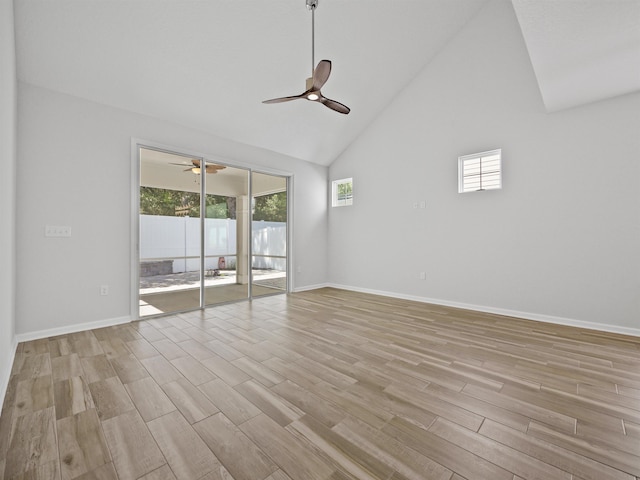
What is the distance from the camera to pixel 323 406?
1.90 m

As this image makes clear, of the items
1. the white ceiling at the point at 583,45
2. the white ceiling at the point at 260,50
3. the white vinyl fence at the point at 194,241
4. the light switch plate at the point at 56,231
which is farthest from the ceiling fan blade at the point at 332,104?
the light switch plate at the point at 56,231

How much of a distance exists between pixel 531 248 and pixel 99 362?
5165 mm

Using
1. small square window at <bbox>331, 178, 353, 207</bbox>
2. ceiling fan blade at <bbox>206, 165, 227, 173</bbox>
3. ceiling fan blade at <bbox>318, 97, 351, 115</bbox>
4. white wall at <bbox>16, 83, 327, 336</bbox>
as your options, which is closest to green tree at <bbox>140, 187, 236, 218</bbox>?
white wall at <bbox>16, 83, 327, 336</bbox>

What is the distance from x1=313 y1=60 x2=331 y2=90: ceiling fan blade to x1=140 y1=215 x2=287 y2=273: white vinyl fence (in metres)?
2.76

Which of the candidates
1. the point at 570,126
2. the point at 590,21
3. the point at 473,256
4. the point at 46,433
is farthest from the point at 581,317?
the point at 46,433

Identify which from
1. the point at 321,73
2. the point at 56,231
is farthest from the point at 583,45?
the point at 56,231

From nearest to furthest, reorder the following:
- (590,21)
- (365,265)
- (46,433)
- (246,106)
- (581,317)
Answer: (46,433) → (590,21) → (581,317) → (246,106) → (365,265)

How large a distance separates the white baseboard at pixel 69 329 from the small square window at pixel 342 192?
4.43m

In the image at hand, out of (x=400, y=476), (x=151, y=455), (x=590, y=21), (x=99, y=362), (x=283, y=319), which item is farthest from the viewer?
(x=283, y=319)

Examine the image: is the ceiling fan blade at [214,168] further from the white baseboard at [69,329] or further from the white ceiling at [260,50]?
the white baseboard at [69,329]

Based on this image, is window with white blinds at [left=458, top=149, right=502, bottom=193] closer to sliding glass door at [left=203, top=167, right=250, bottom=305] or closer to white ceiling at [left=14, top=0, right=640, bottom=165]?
white ceiling at [left=14, top=0, right=640, bottom=165]

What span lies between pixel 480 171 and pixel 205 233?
14.5ft

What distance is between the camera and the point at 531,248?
13.1 ft

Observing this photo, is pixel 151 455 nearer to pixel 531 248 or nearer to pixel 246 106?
pixel 246 106
